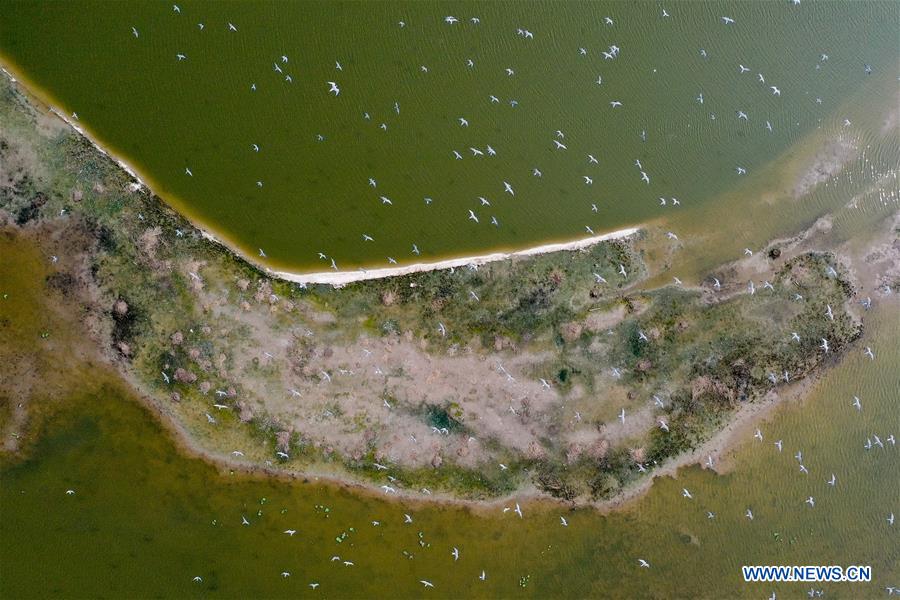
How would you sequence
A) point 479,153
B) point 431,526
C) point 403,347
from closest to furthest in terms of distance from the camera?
point 403,347, point 431,526, point 479,153

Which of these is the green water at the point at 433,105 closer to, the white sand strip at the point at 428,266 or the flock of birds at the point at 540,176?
the flock of birds at the point at 540,176

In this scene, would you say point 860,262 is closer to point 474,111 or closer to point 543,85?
point 543,85

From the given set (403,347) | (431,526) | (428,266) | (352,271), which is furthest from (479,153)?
(431,526)

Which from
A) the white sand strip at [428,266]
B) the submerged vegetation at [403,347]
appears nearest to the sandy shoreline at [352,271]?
the white sand strip at [428,266]

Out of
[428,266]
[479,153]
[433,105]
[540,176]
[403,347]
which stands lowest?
[403,347]

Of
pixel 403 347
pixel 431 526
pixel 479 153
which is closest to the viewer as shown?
pixel 403 347

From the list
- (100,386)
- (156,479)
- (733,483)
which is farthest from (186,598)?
(733,483)

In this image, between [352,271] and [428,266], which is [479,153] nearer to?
[428,266]

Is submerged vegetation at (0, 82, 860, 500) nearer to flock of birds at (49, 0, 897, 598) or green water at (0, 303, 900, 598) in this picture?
flock of birds at (49, 0, 897, 598)
